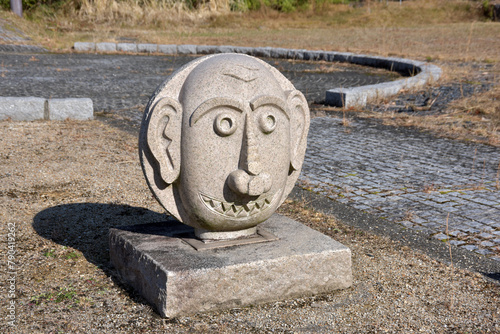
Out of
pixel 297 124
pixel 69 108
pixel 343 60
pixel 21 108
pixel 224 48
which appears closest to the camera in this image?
pixel 297 124

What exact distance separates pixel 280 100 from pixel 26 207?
2948 millimetres

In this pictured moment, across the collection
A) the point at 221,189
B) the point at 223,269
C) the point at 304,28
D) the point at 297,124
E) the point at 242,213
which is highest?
the point at 297,124

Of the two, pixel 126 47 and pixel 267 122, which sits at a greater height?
pixel 267 122

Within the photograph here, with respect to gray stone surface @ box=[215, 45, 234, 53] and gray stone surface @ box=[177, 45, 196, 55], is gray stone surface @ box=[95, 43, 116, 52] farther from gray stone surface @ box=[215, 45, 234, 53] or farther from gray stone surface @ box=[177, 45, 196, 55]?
gray stone surface @ box=[215, 45, 234, 53]

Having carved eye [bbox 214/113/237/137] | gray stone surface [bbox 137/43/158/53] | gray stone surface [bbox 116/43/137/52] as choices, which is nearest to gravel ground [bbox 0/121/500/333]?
carved eye [bbox 214/113/237/137]

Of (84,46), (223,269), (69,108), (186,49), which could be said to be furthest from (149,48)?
(223,269)

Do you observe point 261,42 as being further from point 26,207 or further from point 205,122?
point 205,122

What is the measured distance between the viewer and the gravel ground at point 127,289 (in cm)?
340

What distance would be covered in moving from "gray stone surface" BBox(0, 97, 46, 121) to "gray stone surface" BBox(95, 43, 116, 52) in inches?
431

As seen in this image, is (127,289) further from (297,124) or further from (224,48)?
(224,48)

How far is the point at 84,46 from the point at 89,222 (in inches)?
614

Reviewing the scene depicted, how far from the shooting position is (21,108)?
9023 mm

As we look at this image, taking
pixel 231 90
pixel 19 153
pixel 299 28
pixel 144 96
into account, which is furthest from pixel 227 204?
pixel 299 28

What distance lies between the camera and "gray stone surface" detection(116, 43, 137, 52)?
19.5 m
